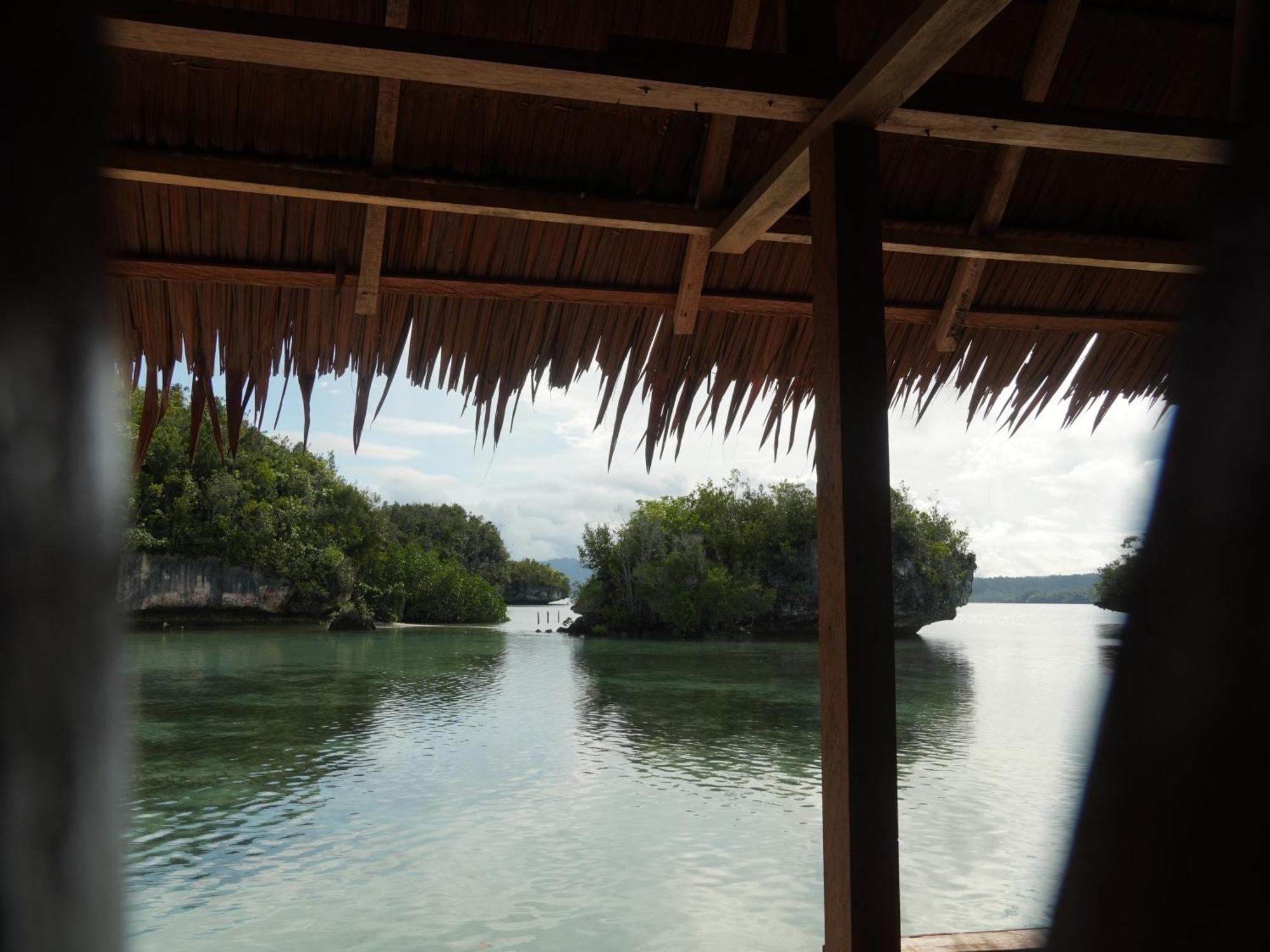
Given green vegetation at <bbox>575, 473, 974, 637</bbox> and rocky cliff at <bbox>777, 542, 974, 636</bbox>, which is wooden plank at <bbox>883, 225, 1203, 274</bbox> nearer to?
Answer: green vegetation at <bbox>575, 473, 974, 637</bbox>

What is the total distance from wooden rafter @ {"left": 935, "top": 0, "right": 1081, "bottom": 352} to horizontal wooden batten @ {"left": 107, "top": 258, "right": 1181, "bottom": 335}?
0.25 feet

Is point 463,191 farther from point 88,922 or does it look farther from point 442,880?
point 442,880

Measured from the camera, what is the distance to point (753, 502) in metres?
30.5

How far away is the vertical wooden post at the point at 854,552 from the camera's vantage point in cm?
160

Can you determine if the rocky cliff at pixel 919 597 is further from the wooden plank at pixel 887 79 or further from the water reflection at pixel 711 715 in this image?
the wooden plank at pixel 887 79

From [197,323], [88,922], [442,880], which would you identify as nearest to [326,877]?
[442,880]

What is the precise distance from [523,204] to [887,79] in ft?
3.57

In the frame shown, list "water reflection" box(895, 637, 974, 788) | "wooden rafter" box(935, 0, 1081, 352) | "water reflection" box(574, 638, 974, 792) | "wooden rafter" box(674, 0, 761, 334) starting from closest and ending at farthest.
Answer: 1. "wooden rafter" box(674, 0, 761, 334)
2. "wooden rafter" box(935, 0, 1081, 352)
3. "water reflection" box(574, 638, 974, 792)
4. "water reflection" box(895, 637, 974, 788)

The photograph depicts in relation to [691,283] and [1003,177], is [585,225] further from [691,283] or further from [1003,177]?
[1003,177]

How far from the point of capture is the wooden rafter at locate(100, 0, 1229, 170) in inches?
61.5

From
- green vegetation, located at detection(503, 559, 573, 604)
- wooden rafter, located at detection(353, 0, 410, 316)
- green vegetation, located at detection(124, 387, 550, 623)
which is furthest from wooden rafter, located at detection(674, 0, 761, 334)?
green vegetation, located at detection(503, 559, 573, 604)

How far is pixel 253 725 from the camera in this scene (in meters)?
12.7

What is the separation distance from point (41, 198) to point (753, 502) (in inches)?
1207

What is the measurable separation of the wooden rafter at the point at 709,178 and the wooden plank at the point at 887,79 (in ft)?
1.02
